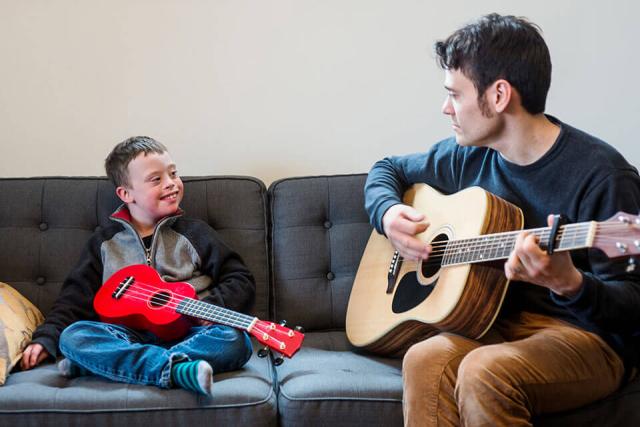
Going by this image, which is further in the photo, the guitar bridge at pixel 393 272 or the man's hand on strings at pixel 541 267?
the guitar bridge at pixel 393 272

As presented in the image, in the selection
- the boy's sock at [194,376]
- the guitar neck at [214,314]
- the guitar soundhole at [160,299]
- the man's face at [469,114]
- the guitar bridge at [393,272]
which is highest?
the man's face at [469,114]

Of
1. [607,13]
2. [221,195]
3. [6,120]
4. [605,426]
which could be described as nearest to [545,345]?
[605,426]

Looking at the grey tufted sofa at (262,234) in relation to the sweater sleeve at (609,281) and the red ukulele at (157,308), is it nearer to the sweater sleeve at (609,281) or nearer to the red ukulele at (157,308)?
the red ukulele at (157,308)

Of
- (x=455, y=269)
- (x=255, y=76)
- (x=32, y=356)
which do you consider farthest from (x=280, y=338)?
(x=255, y=76)

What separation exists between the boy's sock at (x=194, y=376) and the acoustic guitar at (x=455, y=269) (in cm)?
45

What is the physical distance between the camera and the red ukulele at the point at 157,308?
6.14 feet

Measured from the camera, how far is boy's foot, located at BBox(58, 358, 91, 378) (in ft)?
6.00

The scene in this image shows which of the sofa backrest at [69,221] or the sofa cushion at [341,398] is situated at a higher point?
the sofa backrest at [69,221]

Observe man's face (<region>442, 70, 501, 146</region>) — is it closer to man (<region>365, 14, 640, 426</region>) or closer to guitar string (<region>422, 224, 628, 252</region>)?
man (<region>365, 14, 640, 426</region>)

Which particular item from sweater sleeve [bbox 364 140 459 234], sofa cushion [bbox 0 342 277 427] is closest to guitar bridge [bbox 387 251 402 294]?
sweater sleeve [bbox 364 140 459 234]

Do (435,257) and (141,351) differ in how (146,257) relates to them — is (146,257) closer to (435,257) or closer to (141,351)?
(141,351)

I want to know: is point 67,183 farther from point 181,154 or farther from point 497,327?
point 497,327

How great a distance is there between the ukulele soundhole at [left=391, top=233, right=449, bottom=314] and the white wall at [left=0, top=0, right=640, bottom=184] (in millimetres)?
796

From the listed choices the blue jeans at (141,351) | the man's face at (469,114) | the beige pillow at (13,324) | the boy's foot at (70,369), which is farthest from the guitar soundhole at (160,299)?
the man's face at (469,114)
